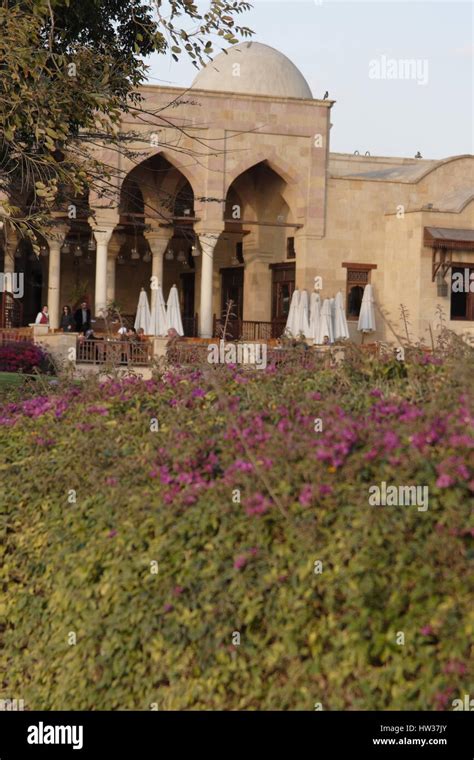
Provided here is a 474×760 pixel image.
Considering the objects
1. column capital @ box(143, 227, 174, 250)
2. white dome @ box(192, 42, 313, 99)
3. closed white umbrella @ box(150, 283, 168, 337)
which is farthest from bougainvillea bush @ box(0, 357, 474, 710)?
white dome @ box(192, 42, 313, 99)

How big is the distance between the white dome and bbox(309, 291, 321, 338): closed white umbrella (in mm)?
6918

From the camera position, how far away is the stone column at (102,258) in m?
29.2

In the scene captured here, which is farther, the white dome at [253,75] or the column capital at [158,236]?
the white dome at [253,75]

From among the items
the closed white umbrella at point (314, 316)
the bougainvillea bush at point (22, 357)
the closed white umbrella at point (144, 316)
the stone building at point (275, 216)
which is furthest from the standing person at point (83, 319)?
the closed white umbrella at point (314, 316)

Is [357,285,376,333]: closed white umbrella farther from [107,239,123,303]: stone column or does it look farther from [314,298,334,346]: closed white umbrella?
[107,239,123,303]: stone column

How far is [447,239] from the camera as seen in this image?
3028 cm

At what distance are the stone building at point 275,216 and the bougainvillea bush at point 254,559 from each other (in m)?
24.1

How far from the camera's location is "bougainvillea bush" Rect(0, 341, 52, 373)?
22062 millimetres

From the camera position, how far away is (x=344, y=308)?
30250 mm

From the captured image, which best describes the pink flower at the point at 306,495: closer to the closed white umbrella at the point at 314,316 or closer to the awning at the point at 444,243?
the closed white umbrella at the point at 314,316

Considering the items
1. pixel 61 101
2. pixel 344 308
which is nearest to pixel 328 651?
pixel 61 101

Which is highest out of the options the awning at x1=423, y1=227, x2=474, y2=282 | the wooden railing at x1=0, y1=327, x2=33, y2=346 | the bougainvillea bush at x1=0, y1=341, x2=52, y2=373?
the awning at x1=423, y1=227, x2=474, y2=282

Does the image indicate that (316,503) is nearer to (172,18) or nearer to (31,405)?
(31,405)
